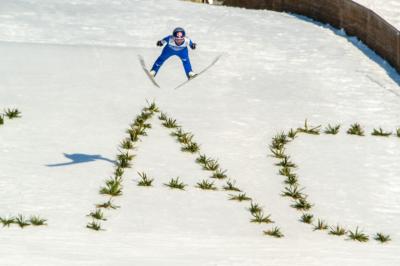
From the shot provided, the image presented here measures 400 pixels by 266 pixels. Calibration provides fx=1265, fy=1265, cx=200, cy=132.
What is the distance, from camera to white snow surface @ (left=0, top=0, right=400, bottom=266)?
52.0 ft

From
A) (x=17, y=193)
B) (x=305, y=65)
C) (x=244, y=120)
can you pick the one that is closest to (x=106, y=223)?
(x=17, y=193)

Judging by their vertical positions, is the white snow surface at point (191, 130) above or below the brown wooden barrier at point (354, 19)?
below

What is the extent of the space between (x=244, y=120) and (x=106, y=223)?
5671 millimetres

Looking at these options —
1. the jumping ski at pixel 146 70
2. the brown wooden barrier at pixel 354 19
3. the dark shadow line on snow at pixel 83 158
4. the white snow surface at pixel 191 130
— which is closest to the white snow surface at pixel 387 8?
the brown wooden barrier at pixel 354 19

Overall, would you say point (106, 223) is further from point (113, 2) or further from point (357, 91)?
point (113, 2)

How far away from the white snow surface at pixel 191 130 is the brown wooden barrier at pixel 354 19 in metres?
0.29

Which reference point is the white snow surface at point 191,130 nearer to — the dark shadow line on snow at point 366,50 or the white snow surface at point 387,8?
the dark shadow line on snow at point 366,50

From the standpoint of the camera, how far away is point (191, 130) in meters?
21.0

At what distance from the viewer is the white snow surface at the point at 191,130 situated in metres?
15.9

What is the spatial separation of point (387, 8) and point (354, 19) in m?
1.14

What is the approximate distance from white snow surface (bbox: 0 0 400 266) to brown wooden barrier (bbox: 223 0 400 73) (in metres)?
0.29

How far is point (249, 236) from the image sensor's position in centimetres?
1647

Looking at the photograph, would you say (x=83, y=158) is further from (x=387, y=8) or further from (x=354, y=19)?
(x=387, y=8)

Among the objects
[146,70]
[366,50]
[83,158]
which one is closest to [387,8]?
[366,50]
